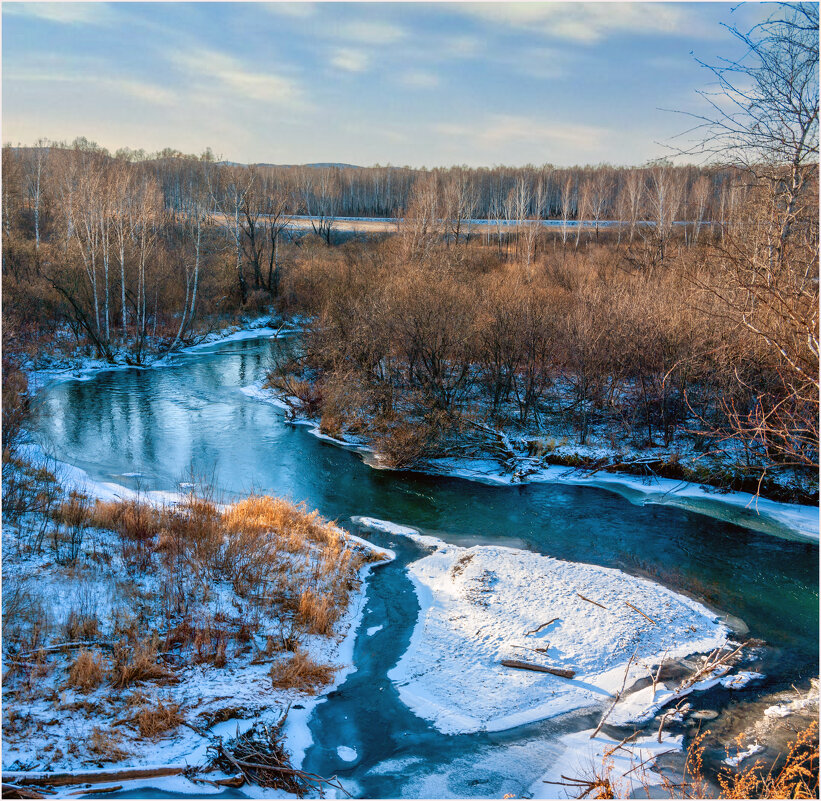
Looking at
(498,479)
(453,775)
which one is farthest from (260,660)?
(498,479)

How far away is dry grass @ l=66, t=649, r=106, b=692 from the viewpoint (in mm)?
7469

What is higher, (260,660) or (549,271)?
(549,271)

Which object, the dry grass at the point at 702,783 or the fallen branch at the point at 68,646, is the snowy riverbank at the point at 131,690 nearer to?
the fallen branch at the point at 68,646

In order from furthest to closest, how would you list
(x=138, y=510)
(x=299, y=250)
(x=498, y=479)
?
(x=299, y=250)
(x=498, y=479)
(x=138, y=510)

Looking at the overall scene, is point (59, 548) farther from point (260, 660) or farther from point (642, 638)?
point (642, 638)

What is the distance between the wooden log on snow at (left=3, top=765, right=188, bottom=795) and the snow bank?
319 centimetres

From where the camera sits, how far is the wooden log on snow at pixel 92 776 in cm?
589

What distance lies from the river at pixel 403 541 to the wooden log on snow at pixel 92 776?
156 cm

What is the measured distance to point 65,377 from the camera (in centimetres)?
2734

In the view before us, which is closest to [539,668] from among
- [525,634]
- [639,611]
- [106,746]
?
[525,634]

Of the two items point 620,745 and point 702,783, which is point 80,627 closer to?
point 620,745

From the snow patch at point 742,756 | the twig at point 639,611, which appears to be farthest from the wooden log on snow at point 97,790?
the twig at point 639,611

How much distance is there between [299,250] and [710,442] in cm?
3651

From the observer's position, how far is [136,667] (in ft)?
25.6
